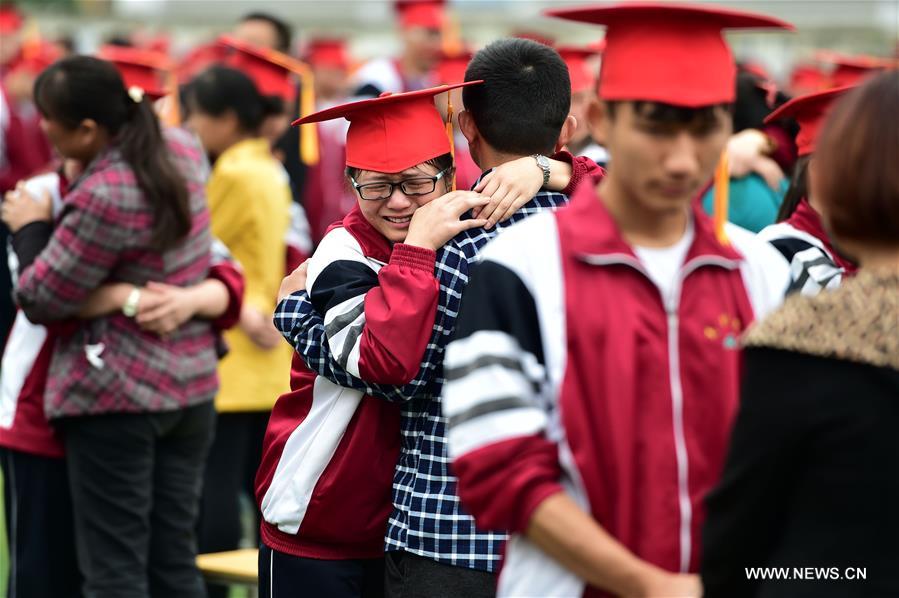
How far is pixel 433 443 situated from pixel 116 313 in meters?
1.81

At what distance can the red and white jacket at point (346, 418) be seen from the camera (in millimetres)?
2760

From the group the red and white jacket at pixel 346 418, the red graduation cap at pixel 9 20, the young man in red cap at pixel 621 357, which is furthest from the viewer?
the red graduation cap at pixel 9 20

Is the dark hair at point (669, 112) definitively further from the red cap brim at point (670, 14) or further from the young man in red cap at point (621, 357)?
the red cap brim at point (670, 14)

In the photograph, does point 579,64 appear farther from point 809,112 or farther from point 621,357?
point 621,357

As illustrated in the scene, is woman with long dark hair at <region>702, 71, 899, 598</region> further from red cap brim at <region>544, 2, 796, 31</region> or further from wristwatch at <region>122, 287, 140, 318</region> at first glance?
wristwatch at <region>122, 287, 140, 318</region>

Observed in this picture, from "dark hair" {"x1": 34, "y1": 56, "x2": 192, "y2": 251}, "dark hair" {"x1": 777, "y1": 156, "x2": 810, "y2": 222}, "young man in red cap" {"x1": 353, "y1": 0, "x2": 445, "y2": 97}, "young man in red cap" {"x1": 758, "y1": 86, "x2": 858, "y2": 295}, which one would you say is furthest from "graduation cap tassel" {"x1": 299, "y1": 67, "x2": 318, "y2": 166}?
"young man in red cap" {"x1": 758, "y1": 86, "x2": 858, "y2": 295}

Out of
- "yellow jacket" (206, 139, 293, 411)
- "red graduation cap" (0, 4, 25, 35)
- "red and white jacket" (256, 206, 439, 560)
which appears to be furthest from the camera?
"red graduation cap" (0, 4, 25, 35)

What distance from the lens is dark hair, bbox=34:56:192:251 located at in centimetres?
429

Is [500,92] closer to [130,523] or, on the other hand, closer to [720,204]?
[720,204]

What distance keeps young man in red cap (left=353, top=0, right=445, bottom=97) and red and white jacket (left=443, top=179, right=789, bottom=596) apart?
253 inches

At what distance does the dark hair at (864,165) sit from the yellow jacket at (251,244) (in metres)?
3.81

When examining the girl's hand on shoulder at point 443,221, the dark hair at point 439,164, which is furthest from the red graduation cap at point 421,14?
the girl's hand on shoulder at point 443,221

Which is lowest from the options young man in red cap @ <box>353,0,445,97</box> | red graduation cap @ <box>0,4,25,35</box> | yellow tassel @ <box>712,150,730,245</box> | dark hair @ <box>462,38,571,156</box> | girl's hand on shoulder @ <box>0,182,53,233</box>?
red graduation cap @ <box>0,4,25,35</box>

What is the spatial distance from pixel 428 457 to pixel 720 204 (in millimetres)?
797
